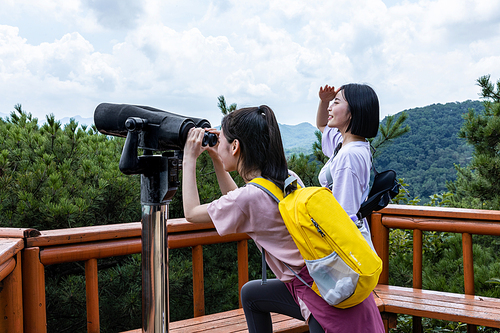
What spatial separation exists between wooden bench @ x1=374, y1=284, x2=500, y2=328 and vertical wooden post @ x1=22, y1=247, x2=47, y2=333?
1.59 m

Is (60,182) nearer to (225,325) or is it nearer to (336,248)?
(225,325)

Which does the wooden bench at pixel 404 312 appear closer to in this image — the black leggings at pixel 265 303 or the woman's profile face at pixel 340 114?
the black leggings at pixel 265 303

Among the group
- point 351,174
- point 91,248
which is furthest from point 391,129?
point 91,248

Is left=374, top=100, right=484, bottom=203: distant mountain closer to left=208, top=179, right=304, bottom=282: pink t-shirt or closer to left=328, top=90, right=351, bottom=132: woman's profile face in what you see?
left=328, top=90, right=351, bottom=132: woman's profile face

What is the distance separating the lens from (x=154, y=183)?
3.39 ft

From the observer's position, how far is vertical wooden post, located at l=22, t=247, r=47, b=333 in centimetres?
131

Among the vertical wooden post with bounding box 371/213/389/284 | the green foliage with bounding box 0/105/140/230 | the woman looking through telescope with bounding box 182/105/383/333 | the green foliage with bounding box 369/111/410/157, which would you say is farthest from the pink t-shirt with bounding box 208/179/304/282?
the green foliage with bounding box 369/111/410/157

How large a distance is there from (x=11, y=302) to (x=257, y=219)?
874 mm

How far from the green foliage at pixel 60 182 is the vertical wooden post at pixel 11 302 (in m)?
1.13

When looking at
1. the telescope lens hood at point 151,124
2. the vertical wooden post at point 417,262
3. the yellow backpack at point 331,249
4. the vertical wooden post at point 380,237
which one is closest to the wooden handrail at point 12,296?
the telescope lens hood at point 151,124

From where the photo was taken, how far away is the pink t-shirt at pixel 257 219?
45.4 inches

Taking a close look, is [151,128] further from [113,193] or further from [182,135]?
[113,193]

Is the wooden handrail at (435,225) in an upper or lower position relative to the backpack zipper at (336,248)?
lower

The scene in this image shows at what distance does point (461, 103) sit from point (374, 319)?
14.3 meters
